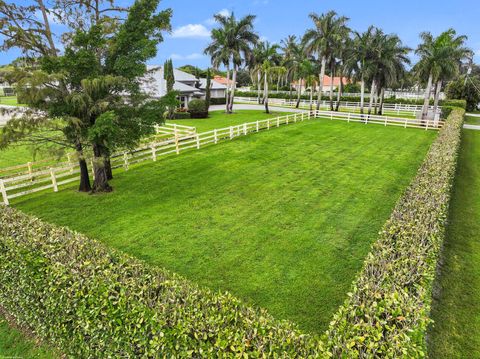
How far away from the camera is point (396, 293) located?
3883 millimetres

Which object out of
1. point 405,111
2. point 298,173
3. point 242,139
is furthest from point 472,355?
point 405,111

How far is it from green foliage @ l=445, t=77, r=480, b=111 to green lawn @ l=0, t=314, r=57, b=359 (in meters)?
55.0

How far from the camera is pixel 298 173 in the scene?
44.8ft

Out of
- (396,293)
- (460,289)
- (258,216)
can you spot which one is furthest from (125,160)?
(460,289)

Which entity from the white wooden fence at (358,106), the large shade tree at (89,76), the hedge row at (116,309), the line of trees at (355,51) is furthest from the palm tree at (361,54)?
the hedge row at (116,309)

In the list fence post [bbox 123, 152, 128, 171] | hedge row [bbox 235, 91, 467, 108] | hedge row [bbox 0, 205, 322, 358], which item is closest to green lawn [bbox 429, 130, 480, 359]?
hedge row [bbox 0, 205, 322, 358]

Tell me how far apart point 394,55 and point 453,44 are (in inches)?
201

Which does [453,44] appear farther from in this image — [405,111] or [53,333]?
[53,333]

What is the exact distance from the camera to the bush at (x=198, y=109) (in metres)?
33.4

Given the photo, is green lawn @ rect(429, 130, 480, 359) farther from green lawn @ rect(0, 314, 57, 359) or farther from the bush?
the bush

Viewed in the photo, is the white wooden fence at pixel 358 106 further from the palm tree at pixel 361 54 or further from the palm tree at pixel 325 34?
the palm tree at pixel 325 34

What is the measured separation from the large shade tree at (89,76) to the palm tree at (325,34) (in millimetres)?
26762

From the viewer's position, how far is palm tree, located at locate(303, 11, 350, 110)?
31.5 meters

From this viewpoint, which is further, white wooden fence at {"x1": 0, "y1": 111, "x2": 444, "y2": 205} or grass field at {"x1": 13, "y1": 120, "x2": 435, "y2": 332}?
white wooden fence at {"x1": 0, "y1": 111, "x2": 444, "y2": 205}
